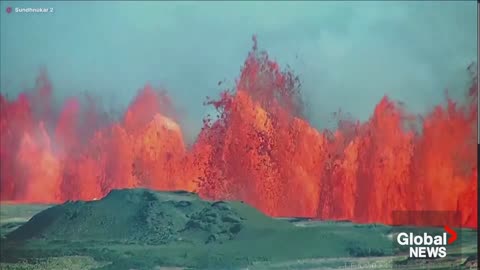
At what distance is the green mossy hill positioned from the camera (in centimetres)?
724

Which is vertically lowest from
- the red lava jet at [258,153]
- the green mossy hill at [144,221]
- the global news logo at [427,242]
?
the global news logo at [427,242]

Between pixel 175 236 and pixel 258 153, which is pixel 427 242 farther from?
pixel 175 236

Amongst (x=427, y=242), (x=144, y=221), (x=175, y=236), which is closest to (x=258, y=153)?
(x=175, y=236)

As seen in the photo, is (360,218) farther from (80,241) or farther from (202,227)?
(80,241)

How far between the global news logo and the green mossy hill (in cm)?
114

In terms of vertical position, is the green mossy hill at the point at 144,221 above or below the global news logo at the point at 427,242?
above

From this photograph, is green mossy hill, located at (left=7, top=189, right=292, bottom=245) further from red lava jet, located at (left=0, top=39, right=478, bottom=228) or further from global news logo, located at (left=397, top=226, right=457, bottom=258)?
global news logo, located at (left=397, top=226, right=457, bottom=258)

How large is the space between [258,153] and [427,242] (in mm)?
1811

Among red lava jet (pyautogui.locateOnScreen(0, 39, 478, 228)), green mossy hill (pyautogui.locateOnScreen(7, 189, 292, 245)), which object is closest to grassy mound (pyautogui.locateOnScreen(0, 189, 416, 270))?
green mossy hill (pyautogui.locateOnScreen(7, 189, 292, 245))

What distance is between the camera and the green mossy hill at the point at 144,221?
7242 millimetres

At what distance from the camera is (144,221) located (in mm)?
7293

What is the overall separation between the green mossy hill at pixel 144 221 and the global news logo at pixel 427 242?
3.74ft

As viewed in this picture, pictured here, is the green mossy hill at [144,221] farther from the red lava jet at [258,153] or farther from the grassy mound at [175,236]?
the red lava jet at [258,153]

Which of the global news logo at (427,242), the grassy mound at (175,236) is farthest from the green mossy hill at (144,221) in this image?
the global news logo at (427,242)
